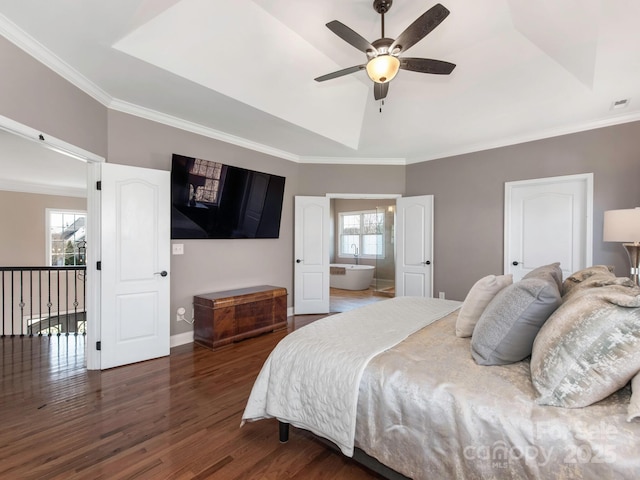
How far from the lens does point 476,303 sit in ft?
5.87

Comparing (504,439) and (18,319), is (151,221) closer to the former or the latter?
(504,439)

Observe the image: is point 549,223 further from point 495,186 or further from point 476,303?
point 476,303

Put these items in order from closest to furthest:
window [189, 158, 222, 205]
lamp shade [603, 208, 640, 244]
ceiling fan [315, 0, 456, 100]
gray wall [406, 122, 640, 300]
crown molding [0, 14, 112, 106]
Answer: ceiling fan [315, 0, 456, 100] → crown molding [0, 14, 112, 106] → lamp shade [603, 208, 640, 244] → gray wall [406, 122, 640, 300] → window [189, 158, 222, 205]

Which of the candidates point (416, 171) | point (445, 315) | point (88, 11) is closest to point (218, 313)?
point (445, 315)

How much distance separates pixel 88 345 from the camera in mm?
2912

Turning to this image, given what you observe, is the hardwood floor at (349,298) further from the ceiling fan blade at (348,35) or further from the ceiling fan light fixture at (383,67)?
the ceiling fan blade at (348,35)

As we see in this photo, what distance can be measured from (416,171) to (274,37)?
3111 millimetres

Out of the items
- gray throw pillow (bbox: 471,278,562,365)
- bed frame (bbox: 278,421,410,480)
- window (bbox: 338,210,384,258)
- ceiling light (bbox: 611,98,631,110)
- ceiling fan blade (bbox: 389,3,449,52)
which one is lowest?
bed frame (bbox: 278,421,410,480)

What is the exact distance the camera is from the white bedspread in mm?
1473

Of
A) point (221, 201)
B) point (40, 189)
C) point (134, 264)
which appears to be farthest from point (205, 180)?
point (40, 189)

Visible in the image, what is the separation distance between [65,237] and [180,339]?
5310 millimetres

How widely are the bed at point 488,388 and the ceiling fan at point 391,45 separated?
5.06 feet

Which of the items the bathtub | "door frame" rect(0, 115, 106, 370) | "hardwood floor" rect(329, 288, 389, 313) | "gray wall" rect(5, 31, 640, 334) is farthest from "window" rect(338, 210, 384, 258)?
"door frame" rect(0, 115, 106, 370)

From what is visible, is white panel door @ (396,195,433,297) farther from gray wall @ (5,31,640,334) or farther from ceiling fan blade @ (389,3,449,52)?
ceiling fan blade @ (389,3,449,52)
